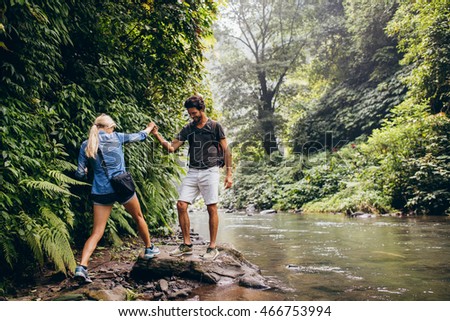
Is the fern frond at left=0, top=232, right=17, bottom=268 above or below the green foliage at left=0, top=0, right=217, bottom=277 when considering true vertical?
below

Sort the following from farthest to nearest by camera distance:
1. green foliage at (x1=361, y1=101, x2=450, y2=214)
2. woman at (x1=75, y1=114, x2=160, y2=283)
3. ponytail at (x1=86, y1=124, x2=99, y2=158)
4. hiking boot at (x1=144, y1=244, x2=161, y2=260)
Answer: green foliage at (x1=361, y1=101, x2=450, y2=214), hiking boot at (x1=144, y1=244, x2=161, y2=260), woman at (x1=75, y1=114, x2=160, y2=283), ponytail at (x1=86, y1=124, x2=99, y2=158)

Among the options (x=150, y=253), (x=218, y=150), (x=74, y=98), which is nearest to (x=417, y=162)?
(x=218, y=150)

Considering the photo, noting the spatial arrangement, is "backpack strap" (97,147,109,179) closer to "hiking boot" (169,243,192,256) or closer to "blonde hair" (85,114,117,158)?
"blonde hair" (85,114,117,158)

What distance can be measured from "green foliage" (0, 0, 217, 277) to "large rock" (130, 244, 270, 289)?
0.88 m

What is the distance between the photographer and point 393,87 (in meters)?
20.2

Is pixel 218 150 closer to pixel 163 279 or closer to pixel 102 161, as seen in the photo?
pixel 102 161

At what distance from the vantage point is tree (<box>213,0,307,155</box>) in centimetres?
2670

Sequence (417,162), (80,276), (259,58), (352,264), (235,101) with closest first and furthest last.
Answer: (80,276) → (352,264) → (417,162) → (235,101) → (259,58)

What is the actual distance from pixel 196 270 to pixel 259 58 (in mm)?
26168

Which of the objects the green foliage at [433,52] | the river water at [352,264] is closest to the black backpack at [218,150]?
the river water at [352,264]

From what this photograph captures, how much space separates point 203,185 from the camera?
479 centimetres

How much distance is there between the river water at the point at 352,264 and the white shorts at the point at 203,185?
3.81 feet

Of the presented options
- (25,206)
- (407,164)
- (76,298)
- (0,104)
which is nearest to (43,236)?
(25,206)

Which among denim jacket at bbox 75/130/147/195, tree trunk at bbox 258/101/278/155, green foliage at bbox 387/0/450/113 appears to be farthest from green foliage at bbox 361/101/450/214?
tree trunk at bbox 258/101/278/155
